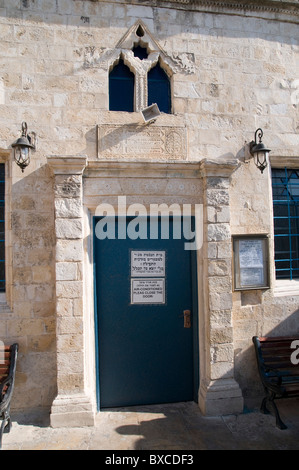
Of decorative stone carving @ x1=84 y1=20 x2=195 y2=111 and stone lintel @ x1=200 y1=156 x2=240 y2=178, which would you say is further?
decorative stone carving @ x1=84 y1=20 x2=195 y2=111

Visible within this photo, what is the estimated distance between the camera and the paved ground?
→ 9.49ft

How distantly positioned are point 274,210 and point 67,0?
3750 millimetres

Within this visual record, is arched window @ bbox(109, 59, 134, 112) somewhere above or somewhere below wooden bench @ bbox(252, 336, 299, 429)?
above

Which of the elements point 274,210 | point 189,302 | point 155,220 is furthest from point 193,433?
point 274,210

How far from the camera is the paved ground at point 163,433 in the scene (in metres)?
2.89

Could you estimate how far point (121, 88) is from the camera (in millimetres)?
3762

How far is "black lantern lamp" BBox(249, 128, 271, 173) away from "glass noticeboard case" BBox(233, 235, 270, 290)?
90 cm

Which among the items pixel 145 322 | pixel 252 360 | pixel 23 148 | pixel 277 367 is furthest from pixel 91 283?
pixel 277 367

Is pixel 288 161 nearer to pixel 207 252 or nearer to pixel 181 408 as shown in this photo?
pixel 207 252

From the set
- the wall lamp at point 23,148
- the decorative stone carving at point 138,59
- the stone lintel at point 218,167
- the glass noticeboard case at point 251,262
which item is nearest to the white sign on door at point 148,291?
the glass noticeboard case at point 251,262

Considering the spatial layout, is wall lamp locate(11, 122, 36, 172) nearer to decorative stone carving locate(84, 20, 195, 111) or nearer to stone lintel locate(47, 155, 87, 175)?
stone lintel locate(47, 155, 87, 175)

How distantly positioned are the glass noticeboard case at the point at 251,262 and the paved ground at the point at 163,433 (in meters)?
1.49

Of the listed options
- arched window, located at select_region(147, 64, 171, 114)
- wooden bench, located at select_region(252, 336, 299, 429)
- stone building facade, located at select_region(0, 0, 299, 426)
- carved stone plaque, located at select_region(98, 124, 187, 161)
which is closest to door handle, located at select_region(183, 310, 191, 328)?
stone building facade, located at select_region(0, 0, 299, 426)

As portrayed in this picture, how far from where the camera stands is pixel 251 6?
13.1ft
